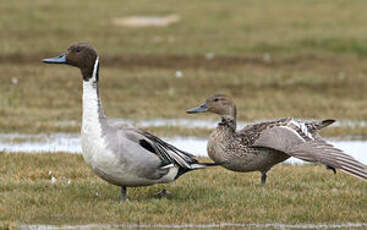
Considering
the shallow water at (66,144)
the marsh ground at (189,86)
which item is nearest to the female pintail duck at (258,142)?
the marsh ground at (189,86)

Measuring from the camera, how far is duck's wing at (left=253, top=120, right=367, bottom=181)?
24.0 ft

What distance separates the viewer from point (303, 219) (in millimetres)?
7352

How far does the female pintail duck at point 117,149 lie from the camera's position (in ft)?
24.1

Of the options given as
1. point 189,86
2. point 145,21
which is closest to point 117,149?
point 189,86

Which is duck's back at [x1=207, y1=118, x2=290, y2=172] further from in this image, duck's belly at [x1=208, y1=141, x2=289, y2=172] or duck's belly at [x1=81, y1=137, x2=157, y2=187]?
duck's belly at [x1=81, y1=137, x2=157, y2=187]

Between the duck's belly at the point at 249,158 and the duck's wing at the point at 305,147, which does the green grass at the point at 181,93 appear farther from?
the duck's wing at the point at 305,147

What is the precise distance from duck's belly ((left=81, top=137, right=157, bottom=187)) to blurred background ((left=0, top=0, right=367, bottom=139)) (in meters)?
5.83

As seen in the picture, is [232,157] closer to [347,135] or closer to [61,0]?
[347,135]

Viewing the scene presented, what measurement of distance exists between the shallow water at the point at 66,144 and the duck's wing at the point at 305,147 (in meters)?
2.62

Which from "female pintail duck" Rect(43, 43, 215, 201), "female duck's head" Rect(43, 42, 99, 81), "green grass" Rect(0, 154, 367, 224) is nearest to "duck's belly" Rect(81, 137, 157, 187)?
"female pintail duck" Rect(43, 43, 215, 201)

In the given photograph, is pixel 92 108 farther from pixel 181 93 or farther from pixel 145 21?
pixel 145 21

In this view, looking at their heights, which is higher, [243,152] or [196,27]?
[243,152]

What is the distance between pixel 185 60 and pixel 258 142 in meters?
13.6

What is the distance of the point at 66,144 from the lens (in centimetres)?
1222
